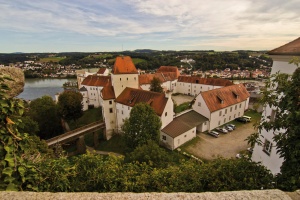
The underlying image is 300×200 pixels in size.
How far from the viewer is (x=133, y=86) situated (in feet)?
95.3

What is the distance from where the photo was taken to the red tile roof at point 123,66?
2733 centimetres

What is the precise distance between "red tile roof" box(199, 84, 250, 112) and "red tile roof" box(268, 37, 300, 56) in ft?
58.0

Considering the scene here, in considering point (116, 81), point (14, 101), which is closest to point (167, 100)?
point (116, 81)

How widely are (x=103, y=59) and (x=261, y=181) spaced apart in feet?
610

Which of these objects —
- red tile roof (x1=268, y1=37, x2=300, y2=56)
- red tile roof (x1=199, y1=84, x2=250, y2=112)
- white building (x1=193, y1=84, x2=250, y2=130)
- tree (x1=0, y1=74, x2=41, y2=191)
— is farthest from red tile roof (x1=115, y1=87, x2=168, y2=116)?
tree (x1=0, y1=74, x2=41, y2=191)

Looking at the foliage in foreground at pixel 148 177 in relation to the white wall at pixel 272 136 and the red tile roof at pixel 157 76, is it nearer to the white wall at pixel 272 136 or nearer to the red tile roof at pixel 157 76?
the white wall at pixel 272 136

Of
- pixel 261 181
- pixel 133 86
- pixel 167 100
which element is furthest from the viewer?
pixel 133 86

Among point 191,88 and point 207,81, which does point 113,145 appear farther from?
point 207,81

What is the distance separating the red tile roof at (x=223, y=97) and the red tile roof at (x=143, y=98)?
305 inches

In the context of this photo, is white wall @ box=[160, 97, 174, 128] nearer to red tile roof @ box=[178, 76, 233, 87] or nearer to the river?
red tile roof @ box=[178, 76, 233, 87]

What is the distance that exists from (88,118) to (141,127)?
2462 centimetres

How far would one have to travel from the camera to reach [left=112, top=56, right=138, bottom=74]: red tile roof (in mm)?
27328

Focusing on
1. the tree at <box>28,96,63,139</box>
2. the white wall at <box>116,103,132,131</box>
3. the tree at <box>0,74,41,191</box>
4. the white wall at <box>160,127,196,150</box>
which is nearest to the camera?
the tree at <box>0,74,41,191</box>

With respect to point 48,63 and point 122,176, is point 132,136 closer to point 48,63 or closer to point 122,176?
point 122,176
